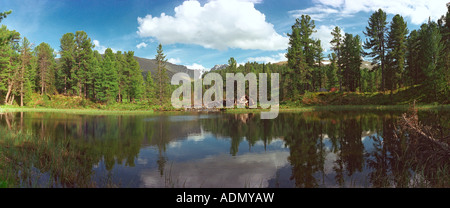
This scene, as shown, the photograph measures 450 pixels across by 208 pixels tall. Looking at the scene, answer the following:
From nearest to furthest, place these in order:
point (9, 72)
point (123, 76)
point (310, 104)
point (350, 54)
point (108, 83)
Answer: point (310, 104)
point (9, 72)
point (350, 54)
point (108, 83)
point (123, 76)

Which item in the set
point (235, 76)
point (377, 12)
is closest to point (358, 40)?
point (377, 12)

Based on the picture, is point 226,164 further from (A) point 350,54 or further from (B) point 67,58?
(B) point 67,58

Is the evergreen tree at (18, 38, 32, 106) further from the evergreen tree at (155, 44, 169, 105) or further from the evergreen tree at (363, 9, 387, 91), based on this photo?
the evergreen tree at (363, 9, 387, 91)

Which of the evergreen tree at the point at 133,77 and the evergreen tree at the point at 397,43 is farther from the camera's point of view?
the evergreen tree at the point at 133,77

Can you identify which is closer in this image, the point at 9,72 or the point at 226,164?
the point at 226,164

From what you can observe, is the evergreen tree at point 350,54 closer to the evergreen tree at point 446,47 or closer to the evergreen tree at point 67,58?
the evergreen tree at point 446,47

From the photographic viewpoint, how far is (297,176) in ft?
29.8

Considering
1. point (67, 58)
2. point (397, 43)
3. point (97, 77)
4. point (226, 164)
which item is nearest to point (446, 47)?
point (397, 43)

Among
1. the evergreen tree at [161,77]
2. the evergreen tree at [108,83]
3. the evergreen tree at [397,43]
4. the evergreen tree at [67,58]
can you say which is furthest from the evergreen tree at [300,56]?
the evergreen tree at [67,58]

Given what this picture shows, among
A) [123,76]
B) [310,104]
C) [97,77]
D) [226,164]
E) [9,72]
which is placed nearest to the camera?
[226,164]

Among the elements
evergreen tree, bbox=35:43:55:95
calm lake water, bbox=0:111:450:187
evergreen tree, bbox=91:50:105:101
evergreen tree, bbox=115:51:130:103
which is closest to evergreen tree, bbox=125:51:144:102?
evergreen tree, bbox=115:51:130:103

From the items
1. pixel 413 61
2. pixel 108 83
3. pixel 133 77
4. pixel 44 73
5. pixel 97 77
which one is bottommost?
pixel 108 83
